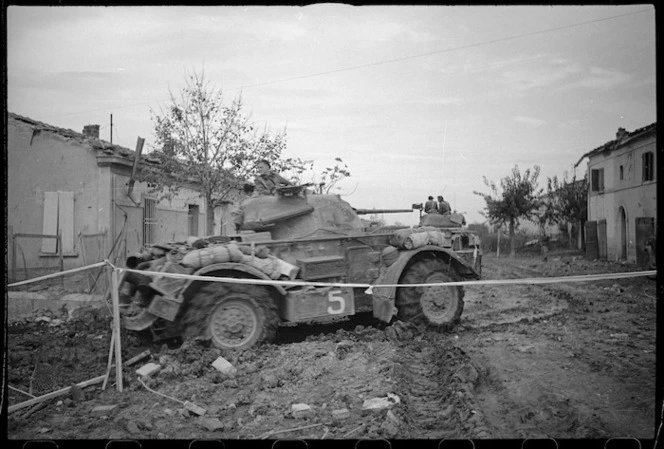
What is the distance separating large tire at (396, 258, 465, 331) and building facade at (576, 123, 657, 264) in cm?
310

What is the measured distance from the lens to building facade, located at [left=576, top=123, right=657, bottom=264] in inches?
394

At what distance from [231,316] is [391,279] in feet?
7.78

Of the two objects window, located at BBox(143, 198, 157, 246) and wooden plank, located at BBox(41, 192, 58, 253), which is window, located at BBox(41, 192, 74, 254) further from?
window, located at BBox(143, 198, 157, 246)

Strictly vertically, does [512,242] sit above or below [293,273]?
above

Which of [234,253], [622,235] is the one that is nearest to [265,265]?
[234,253]

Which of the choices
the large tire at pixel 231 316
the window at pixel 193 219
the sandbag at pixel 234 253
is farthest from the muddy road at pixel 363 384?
the window at pixel 193 219

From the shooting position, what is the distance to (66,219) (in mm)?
12047

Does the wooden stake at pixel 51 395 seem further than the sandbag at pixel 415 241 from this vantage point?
No

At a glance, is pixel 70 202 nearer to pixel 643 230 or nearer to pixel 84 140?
pixel 84 140

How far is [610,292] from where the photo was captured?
37.3ft

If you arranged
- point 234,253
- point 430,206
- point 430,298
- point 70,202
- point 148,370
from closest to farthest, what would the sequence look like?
1. point 148,370
2. point 234,253
3. point 430,298
4. point 430,206
5. point 70,202

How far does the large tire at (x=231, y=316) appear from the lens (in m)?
6.21

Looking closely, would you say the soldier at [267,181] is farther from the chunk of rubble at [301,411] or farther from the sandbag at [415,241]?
the chunk of rubble at [301,411]

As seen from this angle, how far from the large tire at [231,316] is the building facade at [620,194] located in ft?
19.4
